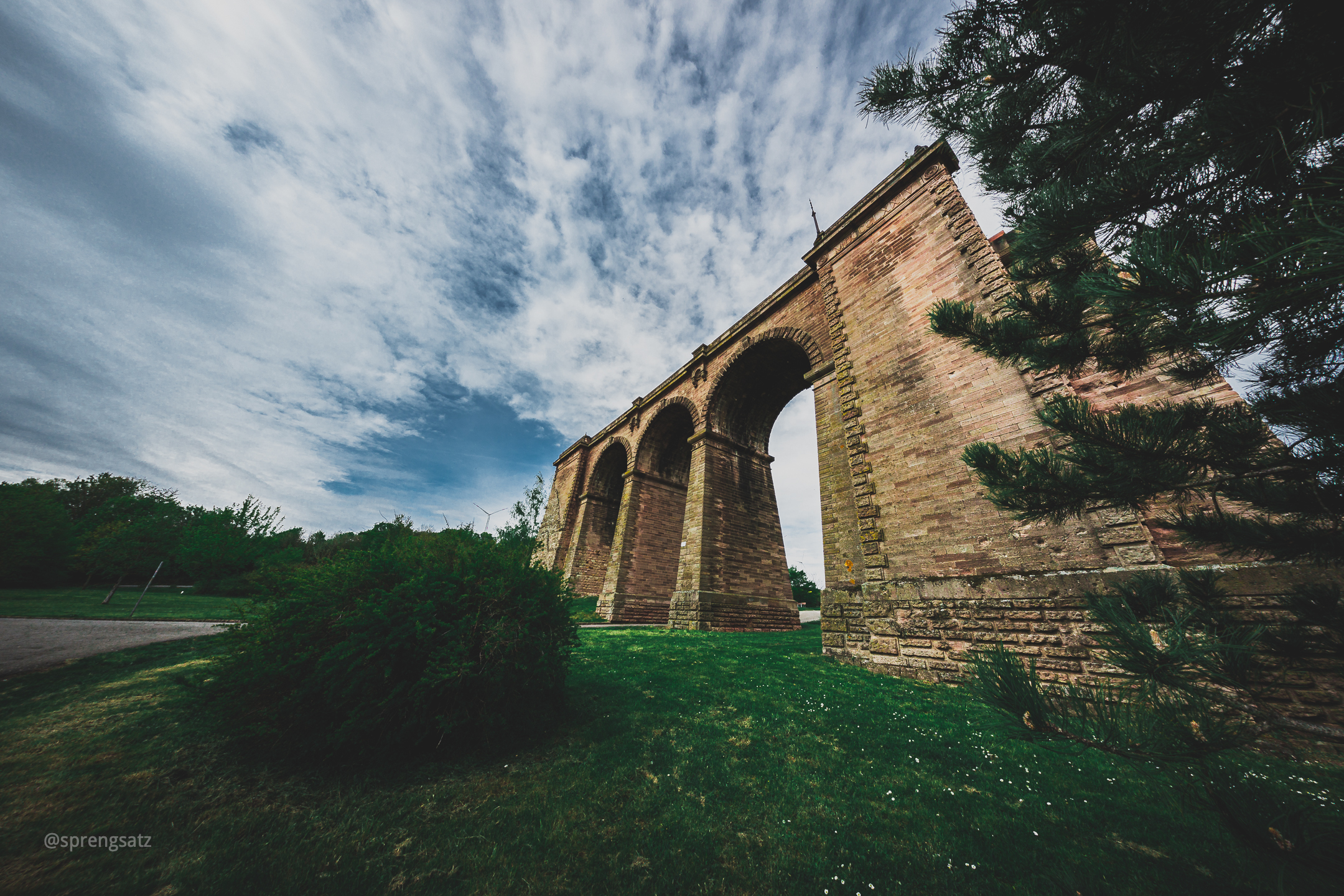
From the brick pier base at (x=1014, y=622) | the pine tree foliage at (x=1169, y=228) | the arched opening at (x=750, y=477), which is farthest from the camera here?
the arched opening at (x=750, y=477)

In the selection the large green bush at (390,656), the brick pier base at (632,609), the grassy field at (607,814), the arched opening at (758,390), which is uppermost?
the arched opening at (758,390)

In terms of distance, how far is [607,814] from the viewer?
249cm

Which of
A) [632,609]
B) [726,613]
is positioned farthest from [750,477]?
[632,609]

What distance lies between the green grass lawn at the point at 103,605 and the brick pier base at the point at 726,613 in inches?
350

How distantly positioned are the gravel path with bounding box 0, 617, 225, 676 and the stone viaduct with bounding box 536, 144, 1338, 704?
5740mm

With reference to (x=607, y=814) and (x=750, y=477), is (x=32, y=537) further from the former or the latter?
(x=607, y=814)

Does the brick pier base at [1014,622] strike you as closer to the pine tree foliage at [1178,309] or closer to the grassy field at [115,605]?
the pine tree foliage at [1178,309]

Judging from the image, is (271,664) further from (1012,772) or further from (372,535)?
(1012,772)

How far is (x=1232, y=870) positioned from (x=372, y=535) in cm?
614

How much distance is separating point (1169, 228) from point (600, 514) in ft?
60.3

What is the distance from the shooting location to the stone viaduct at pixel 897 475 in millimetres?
4887

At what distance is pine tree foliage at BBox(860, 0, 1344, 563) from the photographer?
1658 millimetres

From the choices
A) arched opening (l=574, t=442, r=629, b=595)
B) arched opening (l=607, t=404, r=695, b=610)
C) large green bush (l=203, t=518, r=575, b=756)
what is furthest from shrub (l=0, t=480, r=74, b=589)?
large green bush (l=203, t=518, r=575, b=756)

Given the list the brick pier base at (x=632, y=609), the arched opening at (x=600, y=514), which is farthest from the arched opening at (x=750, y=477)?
the arched opening at (x=600, y=514)
